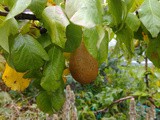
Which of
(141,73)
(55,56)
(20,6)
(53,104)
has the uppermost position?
(20,6)

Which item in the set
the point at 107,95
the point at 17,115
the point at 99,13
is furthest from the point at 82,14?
the point at 17,115

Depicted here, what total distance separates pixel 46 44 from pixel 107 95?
1867 millimetres

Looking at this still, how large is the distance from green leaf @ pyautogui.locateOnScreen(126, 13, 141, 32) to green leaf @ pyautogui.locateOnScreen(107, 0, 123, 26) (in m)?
0.02

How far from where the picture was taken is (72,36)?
0.52m

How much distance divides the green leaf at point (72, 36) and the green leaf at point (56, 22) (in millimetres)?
14

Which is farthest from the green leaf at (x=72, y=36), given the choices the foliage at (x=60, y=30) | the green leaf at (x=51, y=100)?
the green leaf at (x=51, y=100)

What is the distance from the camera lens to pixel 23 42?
0.52 metres

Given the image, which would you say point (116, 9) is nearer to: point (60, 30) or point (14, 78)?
point (60, 30)

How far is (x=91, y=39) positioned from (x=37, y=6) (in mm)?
90

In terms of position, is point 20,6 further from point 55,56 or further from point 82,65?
point 82,65

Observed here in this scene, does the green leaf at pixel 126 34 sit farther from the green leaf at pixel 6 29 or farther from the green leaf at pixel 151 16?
the green leaf at pixel 6 29

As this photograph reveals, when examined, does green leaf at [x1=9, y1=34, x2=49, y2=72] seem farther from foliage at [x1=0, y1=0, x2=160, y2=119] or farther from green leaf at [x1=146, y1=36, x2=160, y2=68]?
green leaf at [x1=146, y1=36, x2=160, y2=68]

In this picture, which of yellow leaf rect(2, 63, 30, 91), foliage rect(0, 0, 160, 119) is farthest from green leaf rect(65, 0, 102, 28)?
yellow leaf rect(2, 63, 30, 91)

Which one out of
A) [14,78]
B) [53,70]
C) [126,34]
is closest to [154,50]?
[126,34]
